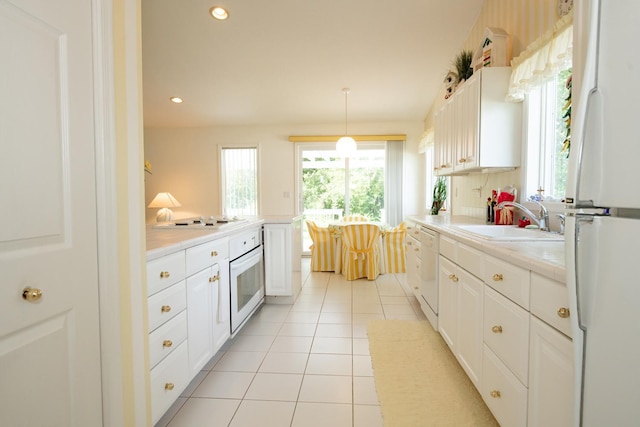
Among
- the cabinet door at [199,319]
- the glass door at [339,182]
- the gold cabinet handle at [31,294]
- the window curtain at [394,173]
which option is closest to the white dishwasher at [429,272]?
the cabinet door at [199,319]

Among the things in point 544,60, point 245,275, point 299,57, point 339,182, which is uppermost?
point 299,57

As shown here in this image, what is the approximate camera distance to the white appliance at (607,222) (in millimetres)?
616

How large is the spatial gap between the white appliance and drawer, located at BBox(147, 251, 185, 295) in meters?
1.42

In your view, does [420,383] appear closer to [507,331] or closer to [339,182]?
[507,331]

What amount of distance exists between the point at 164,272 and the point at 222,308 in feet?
2.28

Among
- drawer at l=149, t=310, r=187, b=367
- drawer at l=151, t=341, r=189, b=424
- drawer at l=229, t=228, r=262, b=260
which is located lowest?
drawer at l=151, t=341, r=189, b=424

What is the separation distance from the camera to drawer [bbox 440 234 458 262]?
1919 mm

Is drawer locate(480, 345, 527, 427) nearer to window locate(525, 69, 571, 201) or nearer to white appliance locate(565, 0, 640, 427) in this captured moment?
white appliance locate(565, 0, 640, 427)

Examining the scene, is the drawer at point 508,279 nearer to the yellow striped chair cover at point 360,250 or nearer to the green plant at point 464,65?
the green plant at point 464,65

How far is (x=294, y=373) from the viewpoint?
6.47ft

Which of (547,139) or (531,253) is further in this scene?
(547,139)

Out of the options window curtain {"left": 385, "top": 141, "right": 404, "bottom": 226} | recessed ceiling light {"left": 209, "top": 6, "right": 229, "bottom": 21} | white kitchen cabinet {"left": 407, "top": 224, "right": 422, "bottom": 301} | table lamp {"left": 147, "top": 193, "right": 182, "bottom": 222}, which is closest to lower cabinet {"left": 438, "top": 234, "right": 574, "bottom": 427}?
white kitchen cabinet {"left": 407, "top": 224, "right": 422, "bottom": 301}

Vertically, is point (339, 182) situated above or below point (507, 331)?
above

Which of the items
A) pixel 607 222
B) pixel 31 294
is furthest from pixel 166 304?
pixel 607 222
